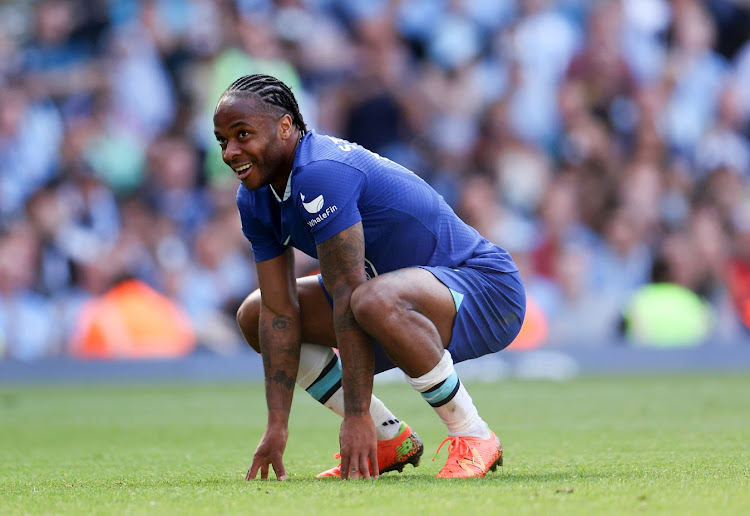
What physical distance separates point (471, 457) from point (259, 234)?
121 centimetres

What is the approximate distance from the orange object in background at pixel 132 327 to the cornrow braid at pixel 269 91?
7289mm

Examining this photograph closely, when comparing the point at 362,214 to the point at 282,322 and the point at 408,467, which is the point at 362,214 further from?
the point at 408,467

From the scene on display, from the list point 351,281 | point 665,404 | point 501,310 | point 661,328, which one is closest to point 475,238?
point 501,310

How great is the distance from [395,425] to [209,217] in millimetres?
7841

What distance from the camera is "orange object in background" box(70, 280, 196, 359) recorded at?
11.6 m

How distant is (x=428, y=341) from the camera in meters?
4.47

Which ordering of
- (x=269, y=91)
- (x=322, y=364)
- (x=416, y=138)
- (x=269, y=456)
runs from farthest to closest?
(x=416, y=138) → (x=322, y=364) → (x=269, y=456) → (x=269, y=91)

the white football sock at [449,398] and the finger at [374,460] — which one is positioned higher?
the white football sock at [449,398]

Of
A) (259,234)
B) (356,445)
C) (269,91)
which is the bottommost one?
(356,445)

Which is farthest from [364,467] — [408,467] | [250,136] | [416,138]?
[416,138]

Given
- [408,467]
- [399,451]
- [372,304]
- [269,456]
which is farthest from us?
[408,467]

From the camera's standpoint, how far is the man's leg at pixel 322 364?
4.89 metres

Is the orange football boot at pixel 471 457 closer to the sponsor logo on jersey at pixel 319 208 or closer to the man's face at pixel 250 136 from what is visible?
the sponsor logo on jersey at pixel 319 208

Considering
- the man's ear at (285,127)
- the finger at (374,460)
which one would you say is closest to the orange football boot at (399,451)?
the finger at (374,460)
